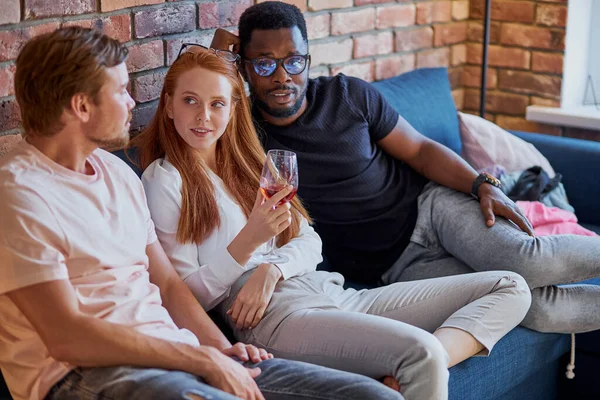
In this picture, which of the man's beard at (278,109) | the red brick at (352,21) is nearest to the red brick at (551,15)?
the red brick at (352,21)

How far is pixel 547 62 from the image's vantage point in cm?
349

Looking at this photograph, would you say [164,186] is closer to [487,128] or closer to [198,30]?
[198,30]

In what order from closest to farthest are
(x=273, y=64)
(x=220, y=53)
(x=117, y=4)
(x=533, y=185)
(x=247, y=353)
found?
(x=247, y=353), (x=220, y=53), (x=117, y=4), (x=273, y=64), (x=533, y=185)

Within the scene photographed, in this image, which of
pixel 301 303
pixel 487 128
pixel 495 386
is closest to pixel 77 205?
pixel 301 303

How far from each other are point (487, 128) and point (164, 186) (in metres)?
1.46

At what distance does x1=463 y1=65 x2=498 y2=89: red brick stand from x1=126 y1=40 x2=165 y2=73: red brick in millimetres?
1668

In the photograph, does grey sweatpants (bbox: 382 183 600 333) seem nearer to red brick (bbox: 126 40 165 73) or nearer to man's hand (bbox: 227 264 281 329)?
man's hand (bbox: 227 264 281 329)

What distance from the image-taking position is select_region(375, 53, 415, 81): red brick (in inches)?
128

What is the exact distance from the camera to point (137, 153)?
2.13m

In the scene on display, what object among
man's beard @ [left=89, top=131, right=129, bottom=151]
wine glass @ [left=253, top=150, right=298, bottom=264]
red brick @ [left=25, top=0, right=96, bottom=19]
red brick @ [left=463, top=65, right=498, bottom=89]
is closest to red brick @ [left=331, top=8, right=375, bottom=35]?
red brick @ [left=463, top=65, right=498, bottom=89]

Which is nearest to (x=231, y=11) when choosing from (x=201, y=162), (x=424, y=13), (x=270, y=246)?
(x=201, y=162)

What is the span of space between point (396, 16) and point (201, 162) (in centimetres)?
147

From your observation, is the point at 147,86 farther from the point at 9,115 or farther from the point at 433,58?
the point at 433,58

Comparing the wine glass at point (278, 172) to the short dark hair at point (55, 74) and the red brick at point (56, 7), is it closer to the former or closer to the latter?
the short dark hair at point (55, 74)
